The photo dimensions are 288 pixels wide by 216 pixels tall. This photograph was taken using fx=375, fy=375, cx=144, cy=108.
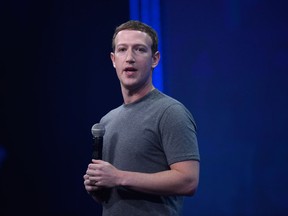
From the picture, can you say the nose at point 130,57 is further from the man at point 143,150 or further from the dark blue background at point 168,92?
the dark blue background at point 168,92

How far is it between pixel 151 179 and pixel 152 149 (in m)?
0.10

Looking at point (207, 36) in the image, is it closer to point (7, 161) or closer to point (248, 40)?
point (248, 40)

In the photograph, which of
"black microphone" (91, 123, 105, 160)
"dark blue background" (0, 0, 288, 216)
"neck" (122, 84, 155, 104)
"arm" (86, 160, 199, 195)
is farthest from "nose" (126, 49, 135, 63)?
"dark blue background" (0, 0, 288, 216)

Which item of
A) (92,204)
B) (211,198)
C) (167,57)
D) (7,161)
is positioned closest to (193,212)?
(211,198)

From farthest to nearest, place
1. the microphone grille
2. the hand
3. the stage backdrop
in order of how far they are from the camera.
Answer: the stage backdrop
the microphone grille
the hand

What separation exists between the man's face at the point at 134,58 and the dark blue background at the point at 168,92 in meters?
1.10

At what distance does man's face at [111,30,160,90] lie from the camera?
128cm

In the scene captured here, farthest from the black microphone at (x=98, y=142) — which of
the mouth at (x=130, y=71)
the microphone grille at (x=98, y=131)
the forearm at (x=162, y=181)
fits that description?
the mouth at (x=130, y=71)

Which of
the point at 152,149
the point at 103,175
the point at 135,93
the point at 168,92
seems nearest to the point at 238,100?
the point at 168,92

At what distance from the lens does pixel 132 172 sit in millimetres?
1113

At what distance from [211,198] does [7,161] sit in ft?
4.25

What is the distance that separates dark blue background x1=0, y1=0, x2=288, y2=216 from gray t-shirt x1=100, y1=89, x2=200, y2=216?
1184 millimetres

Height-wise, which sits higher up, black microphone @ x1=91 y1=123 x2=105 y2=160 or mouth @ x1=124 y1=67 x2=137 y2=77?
mouth @ x1=124 y1=67 x2=137 y2=77

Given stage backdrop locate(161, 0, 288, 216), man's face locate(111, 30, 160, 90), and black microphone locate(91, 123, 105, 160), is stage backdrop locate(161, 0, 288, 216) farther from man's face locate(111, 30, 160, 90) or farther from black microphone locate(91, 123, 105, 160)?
black microphone locate(91, 123, 105, 160)
